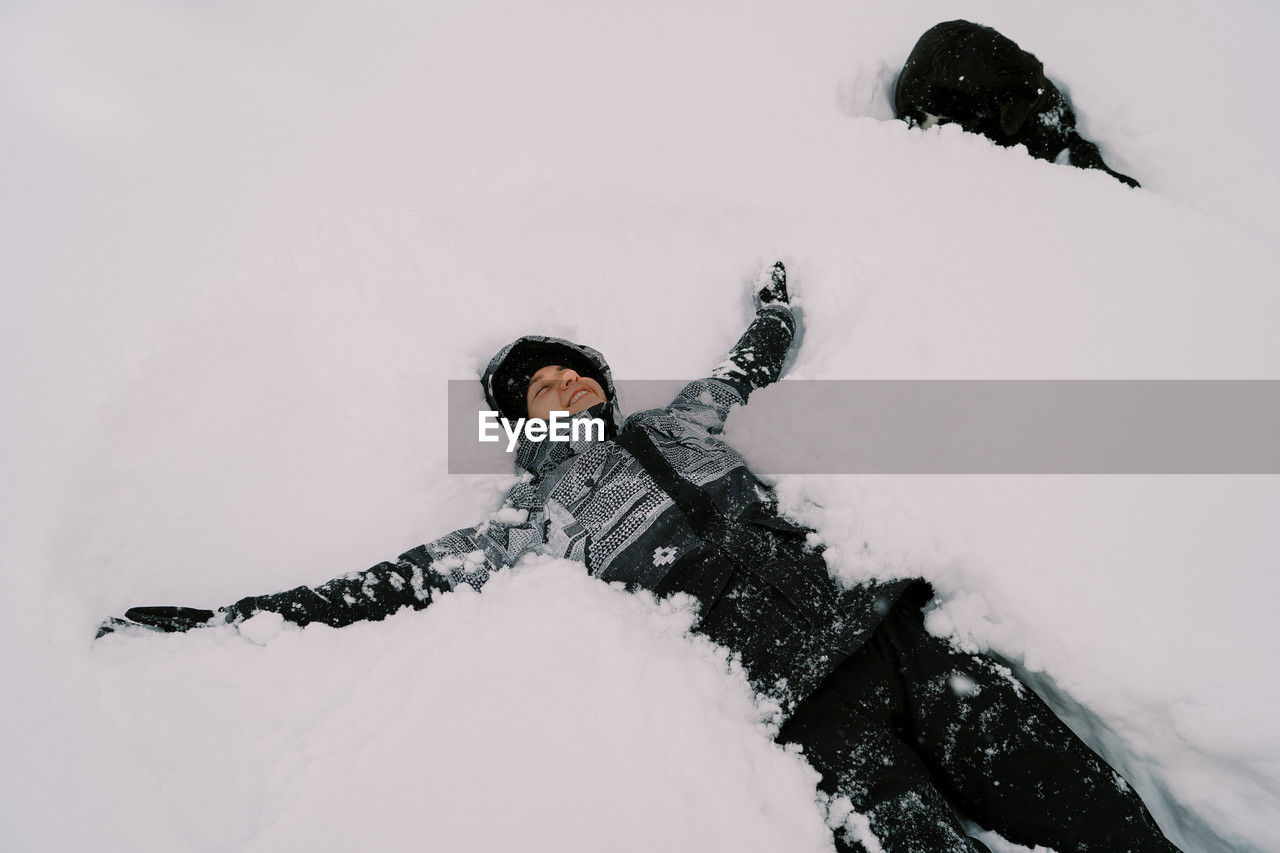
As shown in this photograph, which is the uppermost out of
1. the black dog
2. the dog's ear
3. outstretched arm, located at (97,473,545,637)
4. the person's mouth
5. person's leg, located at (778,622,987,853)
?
the black dog

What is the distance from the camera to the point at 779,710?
4.23 ft

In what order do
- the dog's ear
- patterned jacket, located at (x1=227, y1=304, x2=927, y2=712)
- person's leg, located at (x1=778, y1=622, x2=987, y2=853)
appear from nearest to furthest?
1. person's leg, located at (x1=778, y1=622, x2=987, y2=853)
2. patterned jacket, located at (x1=227, y1=304, x2=927, y2=712)
3. the dog's ear

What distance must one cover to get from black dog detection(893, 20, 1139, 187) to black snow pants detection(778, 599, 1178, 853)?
1909mm

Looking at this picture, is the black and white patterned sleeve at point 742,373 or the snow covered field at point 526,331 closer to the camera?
the snow covered field at point 526,331

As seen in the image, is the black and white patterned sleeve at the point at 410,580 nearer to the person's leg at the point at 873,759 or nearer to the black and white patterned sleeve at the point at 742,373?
the black and white patterned sleeve at the point at 742,373

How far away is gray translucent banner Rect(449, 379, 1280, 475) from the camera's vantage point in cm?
153

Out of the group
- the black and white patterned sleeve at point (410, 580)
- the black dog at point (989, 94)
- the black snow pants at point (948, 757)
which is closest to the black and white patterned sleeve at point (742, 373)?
the black and white patterned sleeve at point (410, 580)

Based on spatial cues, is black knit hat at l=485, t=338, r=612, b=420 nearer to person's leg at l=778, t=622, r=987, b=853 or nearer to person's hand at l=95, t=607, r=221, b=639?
person's hand at l=95, t=607, r=221, b=639

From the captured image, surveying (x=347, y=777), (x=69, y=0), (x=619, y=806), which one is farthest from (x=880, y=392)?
(x=69, y=0)

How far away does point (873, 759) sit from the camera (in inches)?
48.1

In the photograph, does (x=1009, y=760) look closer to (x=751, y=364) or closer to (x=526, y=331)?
(x=751, y=364)

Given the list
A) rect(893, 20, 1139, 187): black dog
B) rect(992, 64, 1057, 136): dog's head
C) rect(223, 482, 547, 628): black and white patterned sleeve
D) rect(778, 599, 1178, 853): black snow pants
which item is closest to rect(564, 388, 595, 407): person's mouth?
rect(223, 482, 547, 628): black and white patterned sleeve

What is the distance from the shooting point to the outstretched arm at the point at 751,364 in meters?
1.88

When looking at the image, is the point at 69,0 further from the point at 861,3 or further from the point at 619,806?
the point at 619,806
